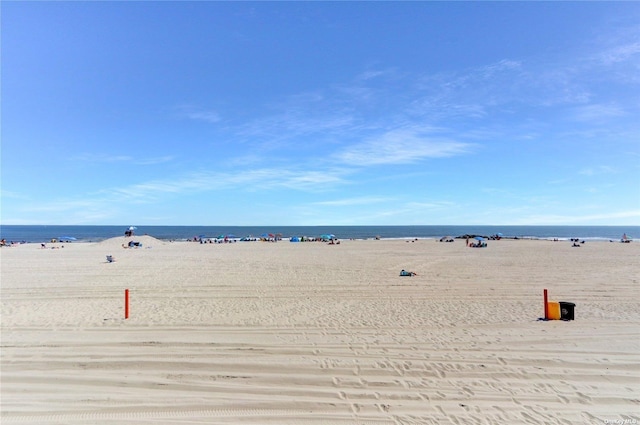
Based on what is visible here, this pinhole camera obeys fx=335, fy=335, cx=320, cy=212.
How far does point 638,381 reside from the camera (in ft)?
20.3

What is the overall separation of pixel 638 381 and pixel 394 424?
497 centimetres

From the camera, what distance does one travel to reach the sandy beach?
17.4 feet

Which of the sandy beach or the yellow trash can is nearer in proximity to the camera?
the sandy beach

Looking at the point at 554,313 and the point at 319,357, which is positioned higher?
the point at 554,313

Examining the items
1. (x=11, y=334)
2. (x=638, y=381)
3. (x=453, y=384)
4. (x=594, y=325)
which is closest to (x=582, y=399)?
(x=638, y=381)

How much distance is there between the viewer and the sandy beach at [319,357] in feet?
17.4

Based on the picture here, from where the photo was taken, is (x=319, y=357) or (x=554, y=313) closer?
(x=319, y=357)

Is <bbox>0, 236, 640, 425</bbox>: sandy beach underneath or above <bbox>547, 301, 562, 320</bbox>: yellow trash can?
underneath

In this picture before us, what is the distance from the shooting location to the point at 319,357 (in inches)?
285

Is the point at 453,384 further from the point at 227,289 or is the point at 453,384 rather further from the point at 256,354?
the point at 227,289

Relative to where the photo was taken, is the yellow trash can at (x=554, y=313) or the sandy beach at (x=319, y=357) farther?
the yellow trash can at (x=554, y=313)

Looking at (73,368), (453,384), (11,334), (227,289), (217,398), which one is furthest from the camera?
(227,289)

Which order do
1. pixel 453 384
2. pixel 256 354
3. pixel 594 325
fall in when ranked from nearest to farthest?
pixel 453 384, pixel 256 354, pixel 594 325

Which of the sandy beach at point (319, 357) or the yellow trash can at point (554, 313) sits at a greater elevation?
the yellow trash can at point (554, 313)
